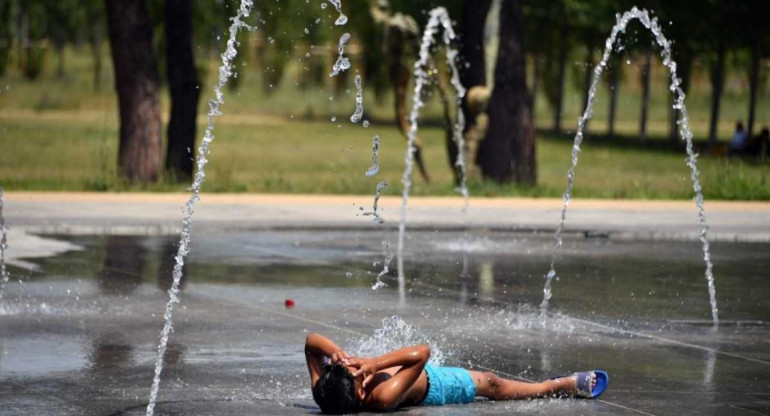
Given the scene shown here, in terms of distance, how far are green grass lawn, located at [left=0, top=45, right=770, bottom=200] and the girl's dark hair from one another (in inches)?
574

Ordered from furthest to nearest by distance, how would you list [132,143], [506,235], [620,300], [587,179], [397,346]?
[587,179] < [132,143] < [506,235] < [620,300] < [397,346]

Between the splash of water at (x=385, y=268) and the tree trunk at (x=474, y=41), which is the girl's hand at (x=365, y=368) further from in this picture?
the tree trunk at (x=474, y=41)

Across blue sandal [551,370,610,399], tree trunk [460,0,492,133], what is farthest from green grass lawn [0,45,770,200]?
blue sandal [551,370,610,399]

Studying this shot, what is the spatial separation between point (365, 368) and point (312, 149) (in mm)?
32930

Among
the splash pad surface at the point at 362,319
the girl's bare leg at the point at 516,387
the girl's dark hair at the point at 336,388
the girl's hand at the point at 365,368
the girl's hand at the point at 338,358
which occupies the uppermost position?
the girl's hand at the point at 338,358

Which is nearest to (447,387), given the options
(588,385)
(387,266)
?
(588,385)

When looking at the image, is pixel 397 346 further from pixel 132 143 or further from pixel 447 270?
pixel 132 143

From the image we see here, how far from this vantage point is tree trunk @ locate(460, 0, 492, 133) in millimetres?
26859

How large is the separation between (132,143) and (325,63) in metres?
51.8

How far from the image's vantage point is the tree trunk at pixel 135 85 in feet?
79.4

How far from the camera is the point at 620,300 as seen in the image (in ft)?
42.6

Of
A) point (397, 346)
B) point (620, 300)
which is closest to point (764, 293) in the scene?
point (620, 300)

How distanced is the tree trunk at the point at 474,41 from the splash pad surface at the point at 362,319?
32.0ft

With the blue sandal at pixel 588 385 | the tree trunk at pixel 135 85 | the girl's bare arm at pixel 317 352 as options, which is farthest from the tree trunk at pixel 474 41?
the girl's bare arm at pixel 317 352
